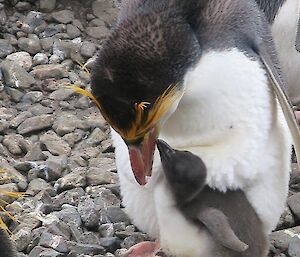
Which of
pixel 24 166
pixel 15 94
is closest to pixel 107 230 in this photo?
pixel 24 166

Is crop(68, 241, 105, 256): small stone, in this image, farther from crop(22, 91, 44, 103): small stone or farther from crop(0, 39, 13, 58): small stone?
crop(0, 39, 13, 58): small stone

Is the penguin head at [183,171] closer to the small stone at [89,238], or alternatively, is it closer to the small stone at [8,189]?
the small stone at [89,238]

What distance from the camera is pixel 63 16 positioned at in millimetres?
3469

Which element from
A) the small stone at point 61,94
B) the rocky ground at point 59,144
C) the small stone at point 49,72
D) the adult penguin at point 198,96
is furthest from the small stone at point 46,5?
the adult penguin at point 198,96

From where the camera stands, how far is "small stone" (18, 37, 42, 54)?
329cm

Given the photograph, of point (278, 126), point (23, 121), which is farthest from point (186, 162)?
point (23, 121)

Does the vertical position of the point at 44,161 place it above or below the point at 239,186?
below

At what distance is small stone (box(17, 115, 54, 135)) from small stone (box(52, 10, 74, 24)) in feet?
2.10

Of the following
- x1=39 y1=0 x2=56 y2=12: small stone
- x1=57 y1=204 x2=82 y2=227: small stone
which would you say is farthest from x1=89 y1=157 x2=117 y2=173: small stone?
x1=39 y1=0 x2=56 y2=12: small stone

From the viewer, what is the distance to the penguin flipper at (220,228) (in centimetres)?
194

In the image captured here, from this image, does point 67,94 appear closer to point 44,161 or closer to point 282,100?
point 44,161

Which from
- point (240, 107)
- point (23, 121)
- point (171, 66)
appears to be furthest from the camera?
point (23, 121)

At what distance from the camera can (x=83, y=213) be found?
2.46m

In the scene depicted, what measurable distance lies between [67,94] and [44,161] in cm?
43
